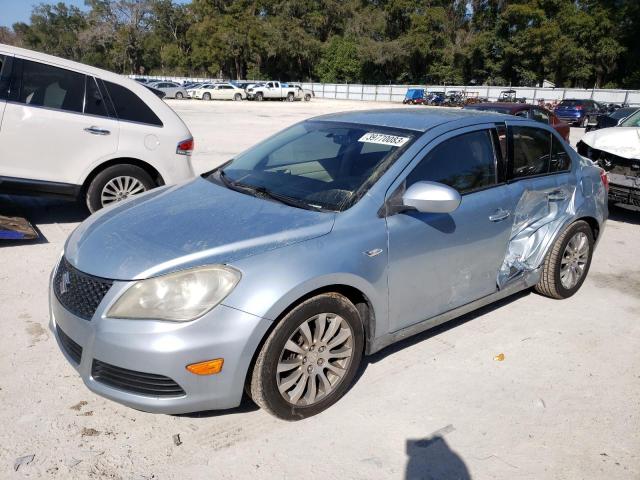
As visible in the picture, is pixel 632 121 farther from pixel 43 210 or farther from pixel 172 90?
pixel 172 90

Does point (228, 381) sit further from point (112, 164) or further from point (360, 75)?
point (360, 75)

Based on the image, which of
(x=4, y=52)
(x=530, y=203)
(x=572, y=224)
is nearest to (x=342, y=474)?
(x=530, y=203)

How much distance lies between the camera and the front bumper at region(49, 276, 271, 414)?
257 centimetres

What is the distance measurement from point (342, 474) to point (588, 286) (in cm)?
372

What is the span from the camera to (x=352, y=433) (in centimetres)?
297

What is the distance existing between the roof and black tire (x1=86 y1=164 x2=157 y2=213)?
9.07 feet

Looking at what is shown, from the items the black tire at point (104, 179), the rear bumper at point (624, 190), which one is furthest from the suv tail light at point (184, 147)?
the rear bumper at point (624, 190)

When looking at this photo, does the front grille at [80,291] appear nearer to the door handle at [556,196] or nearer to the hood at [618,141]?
the door handle at [556,196]

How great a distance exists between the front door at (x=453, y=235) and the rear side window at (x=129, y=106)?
3937mm

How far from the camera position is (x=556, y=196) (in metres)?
4.54

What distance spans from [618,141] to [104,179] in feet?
22.4

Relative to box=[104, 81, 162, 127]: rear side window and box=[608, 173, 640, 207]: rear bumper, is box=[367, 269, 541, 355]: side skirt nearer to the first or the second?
box=[608, 173, 640, 207]: rear bumper

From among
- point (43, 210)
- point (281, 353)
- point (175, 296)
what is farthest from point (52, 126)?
point (281, 353)

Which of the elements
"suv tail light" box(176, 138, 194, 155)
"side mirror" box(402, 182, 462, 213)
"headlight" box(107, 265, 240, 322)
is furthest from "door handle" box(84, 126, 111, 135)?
"side mirror" box(402, 182, 462, 213)
